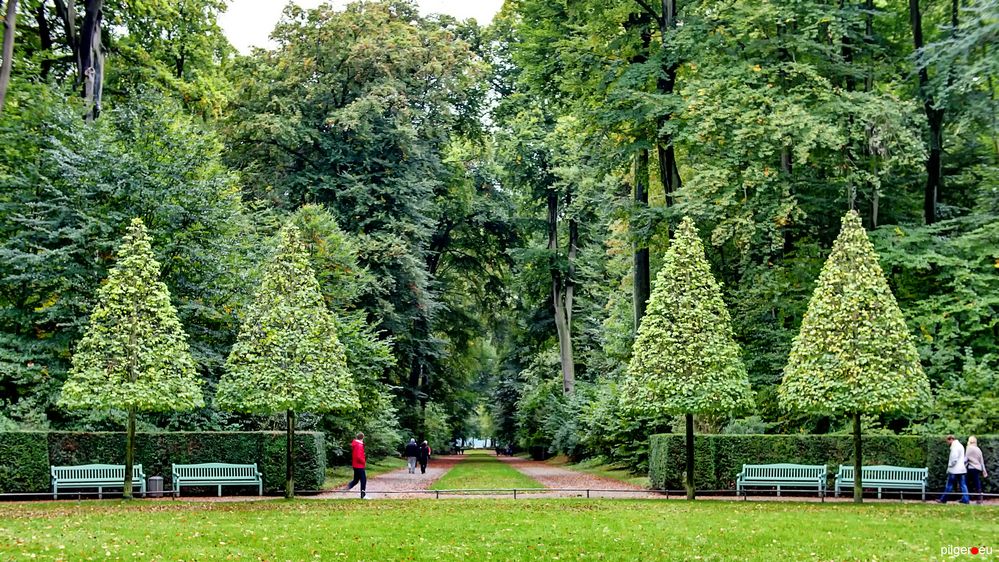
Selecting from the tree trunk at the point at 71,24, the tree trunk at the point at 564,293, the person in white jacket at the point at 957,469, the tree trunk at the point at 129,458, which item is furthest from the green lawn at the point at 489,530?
the tree trunk at the point at 564,293

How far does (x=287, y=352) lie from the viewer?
1903 cm

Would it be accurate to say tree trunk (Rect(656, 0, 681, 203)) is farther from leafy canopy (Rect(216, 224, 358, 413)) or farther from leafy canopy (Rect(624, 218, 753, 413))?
leafy canopy (Rect(216, 224, 358, 413))

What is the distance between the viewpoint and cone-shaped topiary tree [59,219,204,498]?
18031 millimetres

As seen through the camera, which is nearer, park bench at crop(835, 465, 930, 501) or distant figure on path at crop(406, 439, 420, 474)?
park bench at crop(835, 465, 930, 501)

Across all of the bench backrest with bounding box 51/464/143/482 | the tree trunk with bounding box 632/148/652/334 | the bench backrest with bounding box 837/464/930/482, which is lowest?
the bench backrest with bounding box 837/464/930/482

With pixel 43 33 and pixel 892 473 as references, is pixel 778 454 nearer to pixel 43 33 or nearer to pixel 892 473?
pixel 892 473

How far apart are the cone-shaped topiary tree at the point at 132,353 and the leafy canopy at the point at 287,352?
3.85 ft

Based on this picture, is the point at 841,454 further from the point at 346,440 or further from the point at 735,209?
the point at 346,440

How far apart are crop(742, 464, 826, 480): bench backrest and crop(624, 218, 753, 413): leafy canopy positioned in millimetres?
2473

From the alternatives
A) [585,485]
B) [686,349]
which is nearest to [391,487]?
[585,485]

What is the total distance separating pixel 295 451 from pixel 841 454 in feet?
42.8

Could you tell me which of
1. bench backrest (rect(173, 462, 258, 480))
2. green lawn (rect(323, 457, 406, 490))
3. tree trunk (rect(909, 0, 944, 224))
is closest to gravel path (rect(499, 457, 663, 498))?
green lawn (rect(323, 457, 406, 490))

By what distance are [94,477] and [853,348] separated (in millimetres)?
16651

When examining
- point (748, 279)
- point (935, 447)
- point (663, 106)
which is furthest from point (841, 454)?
point (663, 106)
